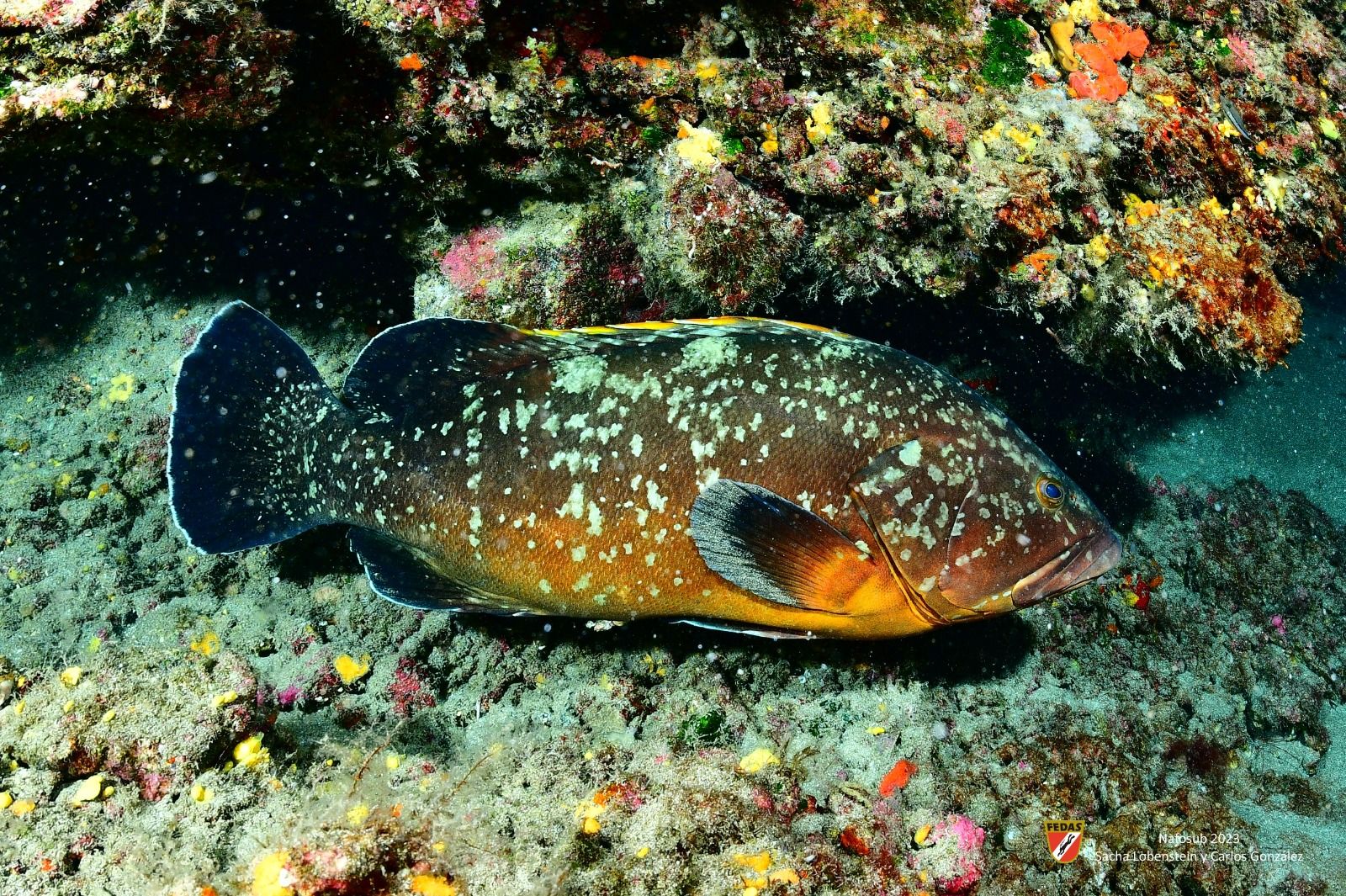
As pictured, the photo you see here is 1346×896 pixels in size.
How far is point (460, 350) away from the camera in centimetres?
340

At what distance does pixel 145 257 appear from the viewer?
4.89m

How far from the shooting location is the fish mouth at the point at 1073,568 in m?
3.00

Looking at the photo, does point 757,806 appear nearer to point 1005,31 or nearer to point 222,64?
point 222,64

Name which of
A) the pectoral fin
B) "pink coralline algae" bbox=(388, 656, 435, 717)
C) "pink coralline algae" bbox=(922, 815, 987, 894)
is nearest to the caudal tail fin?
"pink coralline algae" bbox=(388, 656, 435, 717)

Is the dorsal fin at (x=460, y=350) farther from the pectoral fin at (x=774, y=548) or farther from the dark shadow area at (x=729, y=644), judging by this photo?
the dark shadow area at (x=729, y=644)

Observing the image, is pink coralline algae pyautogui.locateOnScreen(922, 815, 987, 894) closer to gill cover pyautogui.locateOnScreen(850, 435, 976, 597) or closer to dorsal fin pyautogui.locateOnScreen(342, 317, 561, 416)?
gill cover pyautogui.locateOnScreen(850, 435, 976, 597)

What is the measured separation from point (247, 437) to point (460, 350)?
3.80 feet

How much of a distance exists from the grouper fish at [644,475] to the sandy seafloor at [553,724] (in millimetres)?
624

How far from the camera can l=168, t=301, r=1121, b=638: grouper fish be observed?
304 centimetres

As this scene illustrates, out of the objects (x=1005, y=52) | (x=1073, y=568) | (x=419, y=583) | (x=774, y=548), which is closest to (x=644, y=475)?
(x=774, y=548)

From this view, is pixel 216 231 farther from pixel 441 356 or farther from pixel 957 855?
pixel 957 855

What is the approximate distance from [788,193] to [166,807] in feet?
12.9

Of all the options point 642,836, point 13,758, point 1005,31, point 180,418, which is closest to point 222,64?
point 180,418

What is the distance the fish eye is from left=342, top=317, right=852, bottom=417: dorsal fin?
3.63 ft
